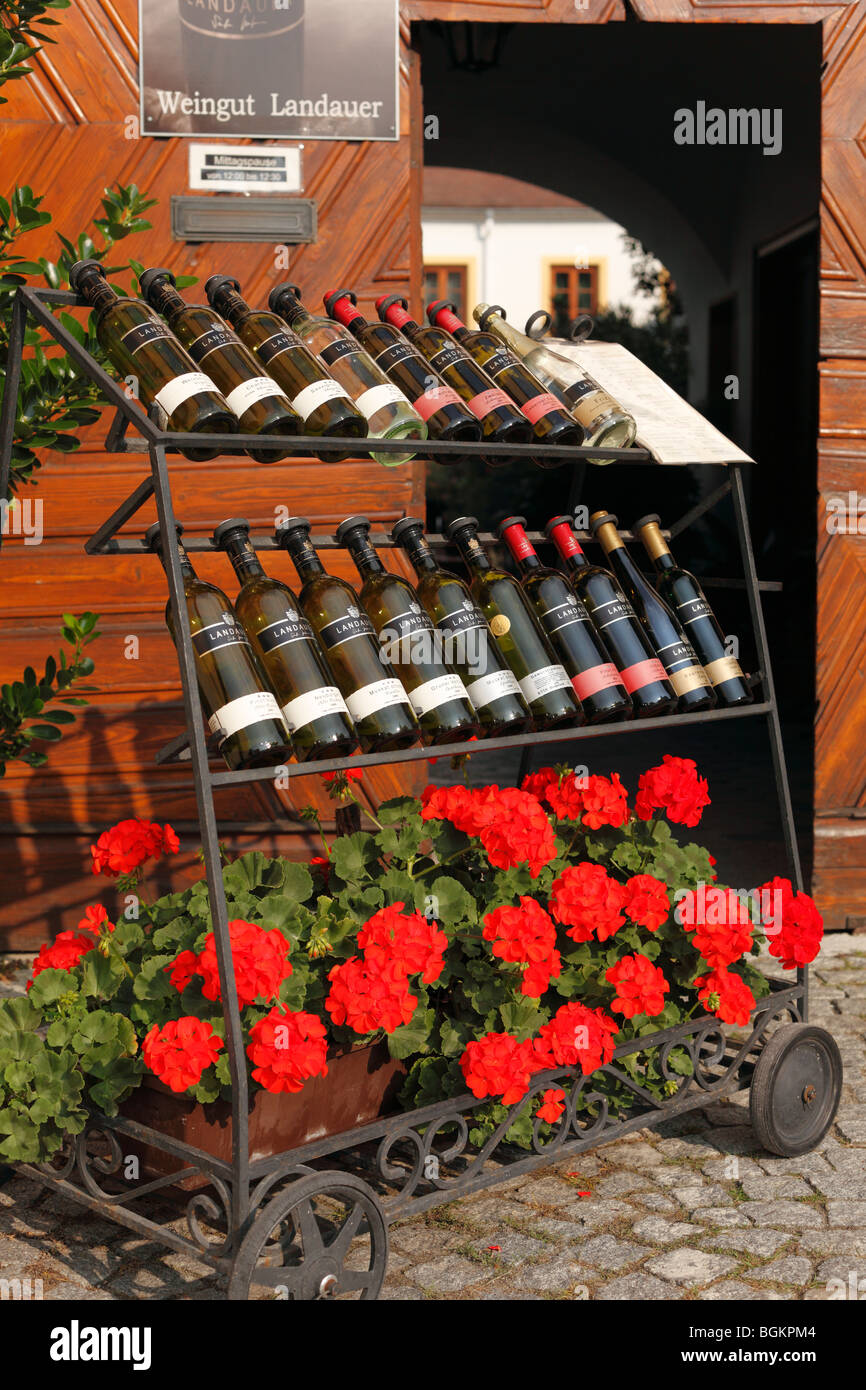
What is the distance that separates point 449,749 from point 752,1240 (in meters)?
1.10

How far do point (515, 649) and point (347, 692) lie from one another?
43 centimetres

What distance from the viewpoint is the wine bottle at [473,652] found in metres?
2.58

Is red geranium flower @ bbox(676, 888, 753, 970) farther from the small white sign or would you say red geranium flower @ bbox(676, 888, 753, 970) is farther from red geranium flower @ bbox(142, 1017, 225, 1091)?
the small white sign

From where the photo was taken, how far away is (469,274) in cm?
2420

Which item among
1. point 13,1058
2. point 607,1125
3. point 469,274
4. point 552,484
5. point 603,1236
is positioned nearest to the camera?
point 13,1058

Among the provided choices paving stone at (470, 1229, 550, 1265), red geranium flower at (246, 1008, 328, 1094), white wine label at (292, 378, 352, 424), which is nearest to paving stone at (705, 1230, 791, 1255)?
paving stone at (470, 1229, 550, 1265)

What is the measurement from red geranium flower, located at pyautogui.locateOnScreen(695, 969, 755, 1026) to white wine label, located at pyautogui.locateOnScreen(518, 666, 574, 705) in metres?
0.69

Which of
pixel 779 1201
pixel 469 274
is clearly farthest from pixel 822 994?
pixel 469 274

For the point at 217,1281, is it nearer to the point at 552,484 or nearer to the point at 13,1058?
the point at 13,1058

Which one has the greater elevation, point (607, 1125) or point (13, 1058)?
point (13, 1058)

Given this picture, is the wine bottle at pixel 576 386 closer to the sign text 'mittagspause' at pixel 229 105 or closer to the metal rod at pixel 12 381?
the metal rod at pixel 12 381

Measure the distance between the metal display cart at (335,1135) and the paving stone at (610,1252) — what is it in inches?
6.6

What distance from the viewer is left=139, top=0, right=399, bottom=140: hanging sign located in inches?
156

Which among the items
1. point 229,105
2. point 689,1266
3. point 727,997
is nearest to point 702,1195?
point 689,1266
